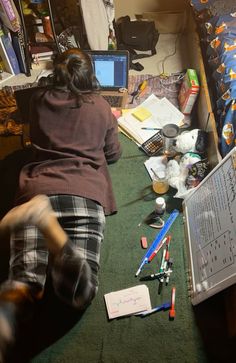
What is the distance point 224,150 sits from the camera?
1581 mm

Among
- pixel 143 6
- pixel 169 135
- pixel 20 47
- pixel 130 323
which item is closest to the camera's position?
pixel 130 323

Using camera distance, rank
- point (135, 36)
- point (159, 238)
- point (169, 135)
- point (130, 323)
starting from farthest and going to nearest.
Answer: point (135, 36), point (169, 135), point (159, 238), point (130, 323)

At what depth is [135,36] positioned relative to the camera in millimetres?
2482

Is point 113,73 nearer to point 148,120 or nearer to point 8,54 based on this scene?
point 148,120

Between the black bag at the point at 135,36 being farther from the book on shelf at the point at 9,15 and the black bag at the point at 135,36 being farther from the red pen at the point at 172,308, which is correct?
the red pen at the point at 172,308

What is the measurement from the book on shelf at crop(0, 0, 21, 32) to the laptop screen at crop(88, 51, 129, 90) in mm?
646

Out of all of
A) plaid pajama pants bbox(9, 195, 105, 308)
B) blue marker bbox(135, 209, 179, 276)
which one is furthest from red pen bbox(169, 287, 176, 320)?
plaid pajama pants bbox(9, 195, 105, 308)

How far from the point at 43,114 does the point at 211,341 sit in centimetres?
125

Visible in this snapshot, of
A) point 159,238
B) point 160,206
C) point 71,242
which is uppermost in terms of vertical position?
point 71,242

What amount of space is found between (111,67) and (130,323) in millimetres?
1443

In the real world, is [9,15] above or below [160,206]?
above

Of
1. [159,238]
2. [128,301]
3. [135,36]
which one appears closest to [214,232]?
[159,238]

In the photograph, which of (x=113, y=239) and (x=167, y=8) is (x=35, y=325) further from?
(x=167, y=8)

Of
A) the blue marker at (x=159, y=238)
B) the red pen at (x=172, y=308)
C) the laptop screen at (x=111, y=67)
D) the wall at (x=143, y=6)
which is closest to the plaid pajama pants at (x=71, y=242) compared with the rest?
the blue marker at (x=159, y=238)
